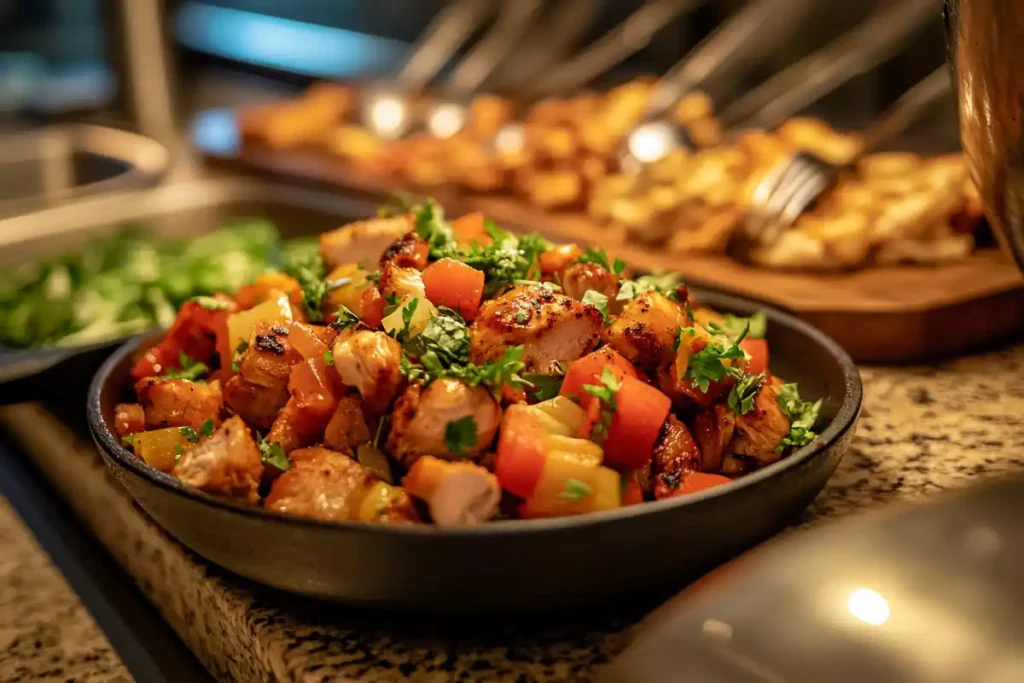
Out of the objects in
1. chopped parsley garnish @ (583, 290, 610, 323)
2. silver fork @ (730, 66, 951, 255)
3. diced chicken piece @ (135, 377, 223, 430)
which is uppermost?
silver fork @ (730, 66, 951, 255)

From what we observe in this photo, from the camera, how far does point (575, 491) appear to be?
3.03ft

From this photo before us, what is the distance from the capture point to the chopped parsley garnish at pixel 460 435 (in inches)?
37.5

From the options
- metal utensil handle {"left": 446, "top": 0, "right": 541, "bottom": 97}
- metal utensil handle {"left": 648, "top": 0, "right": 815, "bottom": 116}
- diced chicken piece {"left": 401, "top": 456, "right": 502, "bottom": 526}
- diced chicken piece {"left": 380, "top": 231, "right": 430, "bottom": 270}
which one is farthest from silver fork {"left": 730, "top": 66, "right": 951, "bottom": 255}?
metal utensil handle {"left": 446, "top": 0, "right": 541, "bottom": 97}

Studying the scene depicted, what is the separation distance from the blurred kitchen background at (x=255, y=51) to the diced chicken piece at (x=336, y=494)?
1.76m

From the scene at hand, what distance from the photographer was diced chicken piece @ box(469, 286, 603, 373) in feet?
3.43

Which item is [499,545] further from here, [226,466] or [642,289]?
[642,289]

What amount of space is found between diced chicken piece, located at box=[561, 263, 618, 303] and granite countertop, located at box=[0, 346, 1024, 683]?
1.09 feet

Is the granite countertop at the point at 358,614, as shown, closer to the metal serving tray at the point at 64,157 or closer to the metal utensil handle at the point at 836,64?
the metal utensil handle at the point at 836,64

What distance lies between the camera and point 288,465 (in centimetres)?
101

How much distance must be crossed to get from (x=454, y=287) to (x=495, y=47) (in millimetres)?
2491

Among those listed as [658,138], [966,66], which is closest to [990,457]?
[966,66]

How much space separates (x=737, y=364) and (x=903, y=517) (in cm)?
36

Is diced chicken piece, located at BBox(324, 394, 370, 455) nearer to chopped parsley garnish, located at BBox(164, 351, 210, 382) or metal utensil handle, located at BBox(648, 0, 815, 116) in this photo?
chopped parsley garnish, located at BBox(164, 351, 210, 382)

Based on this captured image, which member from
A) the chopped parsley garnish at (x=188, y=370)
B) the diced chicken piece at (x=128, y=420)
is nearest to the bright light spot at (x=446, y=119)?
the chopped parsley garnish at (x=188, y=370)
